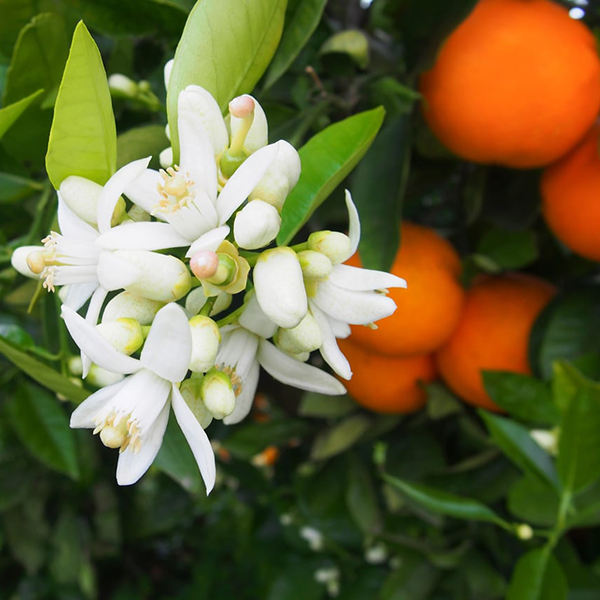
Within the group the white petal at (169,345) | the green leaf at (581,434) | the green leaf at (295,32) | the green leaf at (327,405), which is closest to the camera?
the white petal at (169,345)

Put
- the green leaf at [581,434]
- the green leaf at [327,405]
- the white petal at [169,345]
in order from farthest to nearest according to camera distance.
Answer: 1. the green leaf at [327,405]
2. the green leaf at [581,434]
3. the white petal at [169,345]

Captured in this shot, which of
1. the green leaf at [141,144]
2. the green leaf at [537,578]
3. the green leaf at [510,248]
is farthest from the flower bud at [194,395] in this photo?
the green leaf at [510,248]

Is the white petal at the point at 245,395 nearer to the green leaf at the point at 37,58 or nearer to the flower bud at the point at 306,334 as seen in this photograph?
the flower bud at the point at 306,334

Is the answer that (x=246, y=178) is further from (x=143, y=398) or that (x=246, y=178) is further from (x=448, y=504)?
(x=448, y=504)

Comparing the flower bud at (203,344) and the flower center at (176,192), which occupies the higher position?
the flower center at (176,192)

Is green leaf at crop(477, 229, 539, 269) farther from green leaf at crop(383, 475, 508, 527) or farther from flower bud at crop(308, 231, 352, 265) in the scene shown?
flower bud at crop(308, 231, 352, 265)

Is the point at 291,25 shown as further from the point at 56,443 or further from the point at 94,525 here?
the point at 94,525

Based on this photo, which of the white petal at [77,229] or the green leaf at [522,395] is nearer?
the white petal at [77,229]

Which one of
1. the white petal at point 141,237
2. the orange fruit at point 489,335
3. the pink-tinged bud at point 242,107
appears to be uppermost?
the pink-tinged bud at point 242,107
